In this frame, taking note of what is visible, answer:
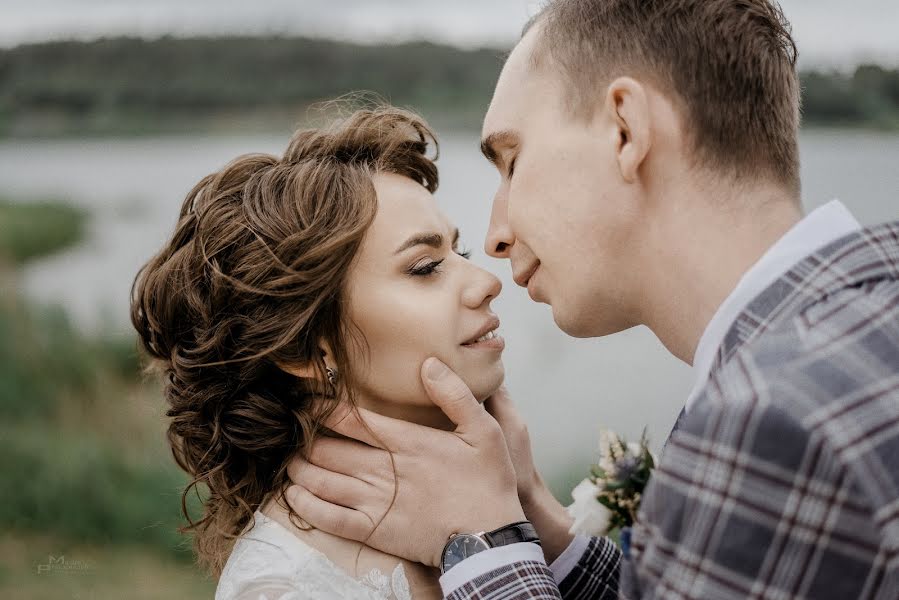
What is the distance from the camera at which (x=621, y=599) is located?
164cm

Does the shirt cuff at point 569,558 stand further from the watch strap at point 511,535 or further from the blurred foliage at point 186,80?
the blurred foliage at point 186,80

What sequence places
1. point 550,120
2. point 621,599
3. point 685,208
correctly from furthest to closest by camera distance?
point 550,120
point 685,208
point 621,599

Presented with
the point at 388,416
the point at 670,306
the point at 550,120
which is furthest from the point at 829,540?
the point at 388,416

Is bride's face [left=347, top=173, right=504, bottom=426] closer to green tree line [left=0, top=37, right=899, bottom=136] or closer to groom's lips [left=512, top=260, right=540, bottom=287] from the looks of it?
groom's lips [left=512, top=260, right=540, bottom=287]

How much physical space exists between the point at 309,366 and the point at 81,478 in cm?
461

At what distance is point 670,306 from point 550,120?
59 centimetres

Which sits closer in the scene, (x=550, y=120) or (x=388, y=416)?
(x=550, y=120)

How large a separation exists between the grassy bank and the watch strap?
3.41m

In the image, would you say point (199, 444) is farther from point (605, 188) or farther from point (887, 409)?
point (887, 409)

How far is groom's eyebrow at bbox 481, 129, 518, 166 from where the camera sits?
8.03ft

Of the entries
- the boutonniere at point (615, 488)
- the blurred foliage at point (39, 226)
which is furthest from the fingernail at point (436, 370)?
the blurred foliage at point (39, 226)

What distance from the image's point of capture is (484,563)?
2.19 m

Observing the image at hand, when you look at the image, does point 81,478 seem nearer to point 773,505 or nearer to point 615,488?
point 615,488

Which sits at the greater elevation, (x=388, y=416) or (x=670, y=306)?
(x=670, y=306)
